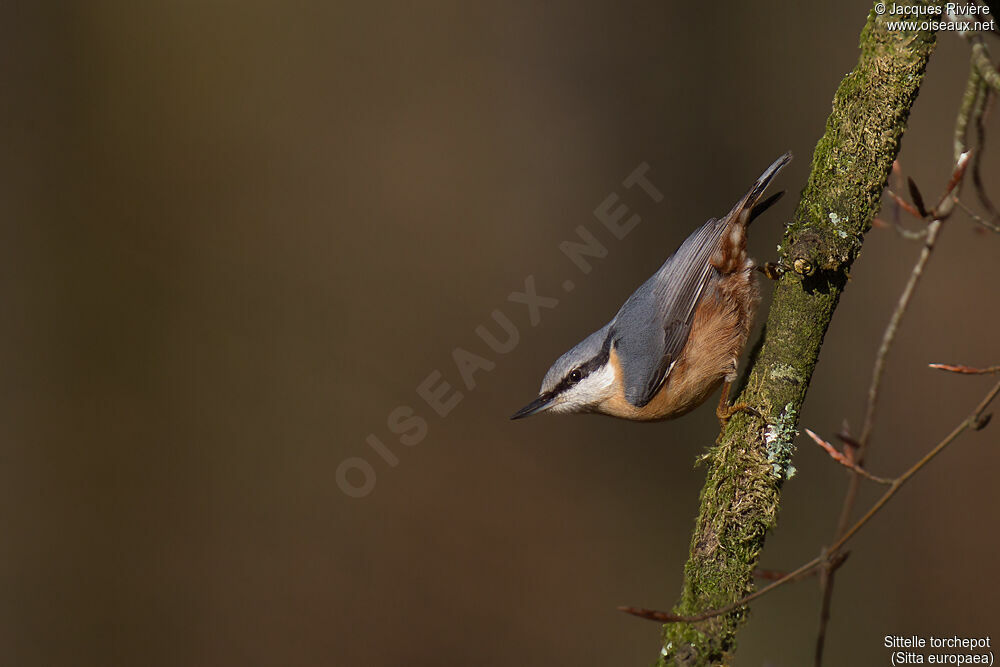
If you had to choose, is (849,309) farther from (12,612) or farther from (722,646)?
(12,612)

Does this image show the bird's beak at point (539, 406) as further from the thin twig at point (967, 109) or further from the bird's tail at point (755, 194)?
the thin twig at point (967, 109)

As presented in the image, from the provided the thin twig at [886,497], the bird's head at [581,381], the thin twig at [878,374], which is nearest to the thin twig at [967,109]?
the thin twig at [878,374]

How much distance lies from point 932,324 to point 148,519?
5228 millimetres

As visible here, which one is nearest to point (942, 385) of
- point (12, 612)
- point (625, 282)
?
point (625, 282)

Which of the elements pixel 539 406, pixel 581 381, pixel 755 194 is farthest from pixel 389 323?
pixel 755 194

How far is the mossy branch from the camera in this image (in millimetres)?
1980

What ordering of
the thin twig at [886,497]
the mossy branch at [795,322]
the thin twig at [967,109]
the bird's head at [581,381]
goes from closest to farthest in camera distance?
1. the thin twig at [886,497]
2. the thin twig at [967,109]
3. the mossy branch at [795,322]
4. the bird's head at [581,381]

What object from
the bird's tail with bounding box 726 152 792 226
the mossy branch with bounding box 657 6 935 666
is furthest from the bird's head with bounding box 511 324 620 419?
the mossy branch with bounding box 657 6 935 666

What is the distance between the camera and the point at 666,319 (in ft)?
9.73

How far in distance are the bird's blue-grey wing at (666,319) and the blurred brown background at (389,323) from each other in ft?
7.24

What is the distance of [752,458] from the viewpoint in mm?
2121
